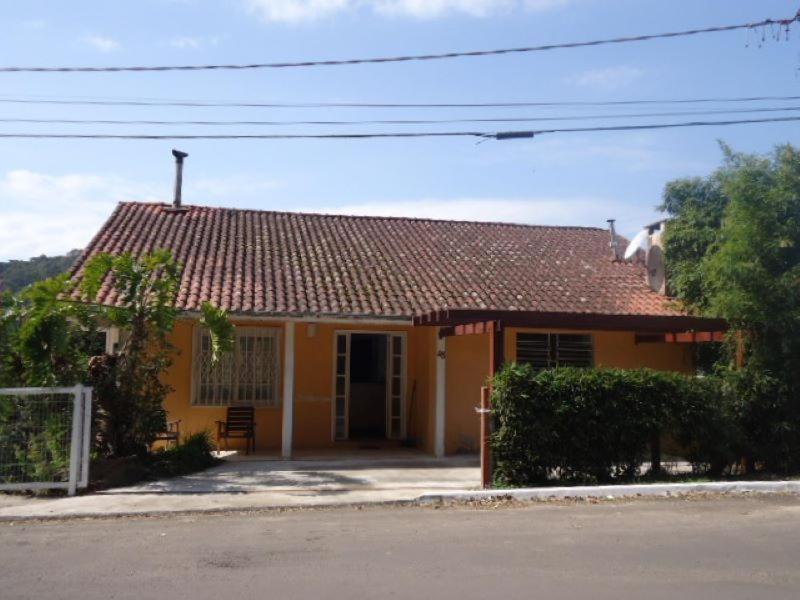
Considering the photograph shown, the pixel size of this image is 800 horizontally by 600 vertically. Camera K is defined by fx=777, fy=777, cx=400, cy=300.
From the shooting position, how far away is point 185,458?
11.9 m

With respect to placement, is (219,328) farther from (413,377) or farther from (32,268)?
(32,268)

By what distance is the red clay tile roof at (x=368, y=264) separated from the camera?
14.0 metres

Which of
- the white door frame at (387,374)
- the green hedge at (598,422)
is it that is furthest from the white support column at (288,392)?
the green hedge at (598,422)

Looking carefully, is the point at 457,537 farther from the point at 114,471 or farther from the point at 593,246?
the point at 593,246

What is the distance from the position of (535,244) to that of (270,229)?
642 centimetres

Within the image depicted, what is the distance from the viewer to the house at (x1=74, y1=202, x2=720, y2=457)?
1369 centimetres

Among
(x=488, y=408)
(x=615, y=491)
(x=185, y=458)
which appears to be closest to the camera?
(x=615, y=491)

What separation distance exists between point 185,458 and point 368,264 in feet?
19.3

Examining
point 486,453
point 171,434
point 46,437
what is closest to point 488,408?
point 486,453

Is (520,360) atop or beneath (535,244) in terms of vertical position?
beneath

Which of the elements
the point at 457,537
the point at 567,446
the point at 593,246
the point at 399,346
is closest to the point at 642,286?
the point at 593,246

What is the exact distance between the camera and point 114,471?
427 inches

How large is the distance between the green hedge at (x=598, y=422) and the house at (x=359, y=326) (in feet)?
3.99

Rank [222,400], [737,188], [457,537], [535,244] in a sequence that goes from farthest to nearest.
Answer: [535,244]
[222,400]
[737,188]
[457,537]
